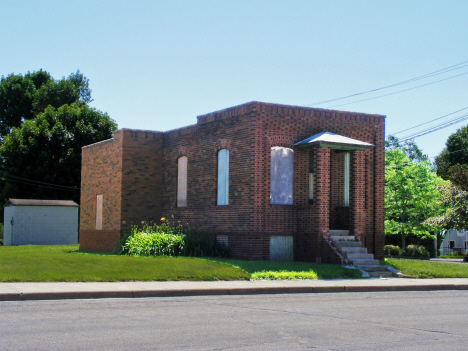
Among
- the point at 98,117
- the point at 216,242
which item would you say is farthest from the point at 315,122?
the point at 98,117

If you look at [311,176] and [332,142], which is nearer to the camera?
[332,142]

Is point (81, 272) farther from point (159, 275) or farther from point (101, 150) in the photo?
point (101, 150)

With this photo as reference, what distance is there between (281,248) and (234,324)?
12222 millimetres

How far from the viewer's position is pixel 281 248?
21.7m

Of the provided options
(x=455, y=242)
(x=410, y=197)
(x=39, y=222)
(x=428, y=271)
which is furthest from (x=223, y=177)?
(x=455, y=242)

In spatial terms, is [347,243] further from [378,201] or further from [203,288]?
[203,288]

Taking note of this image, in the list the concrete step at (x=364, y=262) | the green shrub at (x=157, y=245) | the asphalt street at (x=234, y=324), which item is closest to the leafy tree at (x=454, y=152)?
the concrete step at (x=364, y=262)

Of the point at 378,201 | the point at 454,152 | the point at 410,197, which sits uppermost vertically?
the point at 454,152

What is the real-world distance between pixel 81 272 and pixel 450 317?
9.68 meters

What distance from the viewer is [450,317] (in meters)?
10.9

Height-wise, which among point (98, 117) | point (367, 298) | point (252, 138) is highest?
point (98, 117)

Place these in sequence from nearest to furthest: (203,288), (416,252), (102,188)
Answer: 1. (203,288)
2. (102,188)
3. (416,252)

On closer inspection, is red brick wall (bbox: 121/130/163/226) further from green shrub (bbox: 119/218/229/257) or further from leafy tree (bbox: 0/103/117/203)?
leafy tree (bbox: 0/103/117/203)

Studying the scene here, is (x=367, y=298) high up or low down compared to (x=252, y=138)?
down
